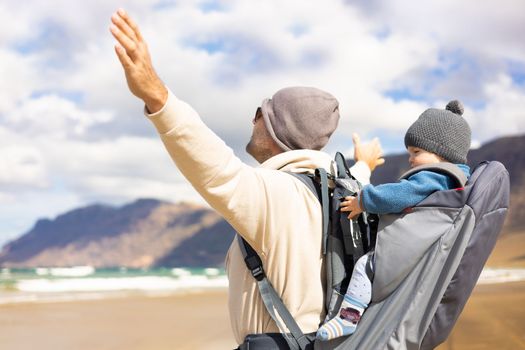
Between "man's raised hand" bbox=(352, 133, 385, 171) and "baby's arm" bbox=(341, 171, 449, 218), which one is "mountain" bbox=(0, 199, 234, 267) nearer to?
"man's raised hand" bbox=(352, 133, 385, 171)

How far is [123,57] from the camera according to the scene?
1586 millimetres

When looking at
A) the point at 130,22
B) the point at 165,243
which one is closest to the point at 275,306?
the point at 130,22

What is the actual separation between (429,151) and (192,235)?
17065cm

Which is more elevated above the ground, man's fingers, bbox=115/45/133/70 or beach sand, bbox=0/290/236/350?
man's fingers, bbox=115/45/133/70

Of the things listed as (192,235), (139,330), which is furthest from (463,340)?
(192,235)

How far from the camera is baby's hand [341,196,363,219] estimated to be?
1951mm

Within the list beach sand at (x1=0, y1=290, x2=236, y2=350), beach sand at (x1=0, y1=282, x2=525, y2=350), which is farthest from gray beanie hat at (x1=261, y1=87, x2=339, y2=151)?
beach sand at (x1=0, y1=290, x2=236, y2=350)

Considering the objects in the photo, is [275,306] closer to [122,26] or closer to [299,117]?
[299,117]

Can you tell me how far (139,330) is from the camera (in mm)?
10016

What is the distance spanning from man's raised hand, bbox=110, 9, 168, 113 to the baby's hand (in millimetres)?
658

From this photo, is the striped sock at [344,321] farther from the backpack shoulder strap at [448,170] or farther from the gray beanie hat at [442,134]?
the gray beanie hat at [442,134]

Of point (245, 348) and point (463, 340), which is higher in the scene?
point (245, 348)

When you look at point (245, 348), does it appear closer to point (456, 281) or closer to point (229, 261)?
point (229, 261)

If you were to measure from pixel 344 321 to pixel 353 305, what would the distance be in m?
0.05
